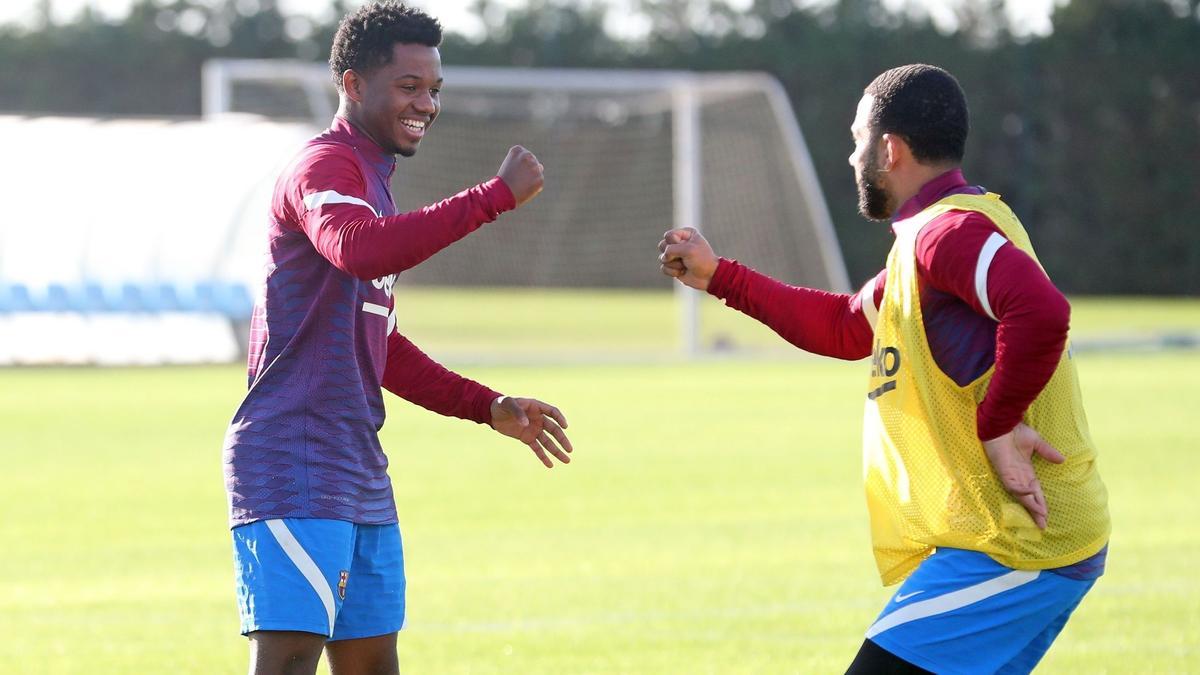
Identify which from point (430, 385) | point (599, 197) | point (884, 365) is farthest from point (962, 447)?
point (599, 197)

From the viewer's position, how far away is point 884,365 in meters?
4.25

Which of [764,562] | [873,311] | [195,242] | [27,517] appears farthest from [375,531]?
[195,242]

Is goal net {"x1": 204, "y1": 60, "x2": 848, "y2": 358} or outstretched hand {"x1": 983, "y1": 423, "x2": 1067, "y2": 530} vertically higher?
outstretched hand {"x1": 983, "y1": 423, "x2": 1067, "y2": 530}

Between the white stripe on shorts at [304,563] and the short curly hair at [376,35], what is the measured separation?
1.12 metres

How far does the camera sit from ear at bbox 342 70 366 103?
4547 millimetres

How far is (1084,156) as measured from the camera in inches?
1781

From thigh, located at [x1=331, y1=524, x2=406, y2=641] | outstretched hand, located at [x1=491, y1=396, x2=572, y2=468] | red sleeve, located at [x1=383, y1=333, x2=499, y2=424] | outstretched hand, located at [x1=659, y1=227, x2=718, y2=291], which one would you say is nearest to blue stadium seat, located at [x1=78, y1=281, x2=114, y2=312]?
red sleeve, located at [x1=383, y1=333, x2=499, y2=424]

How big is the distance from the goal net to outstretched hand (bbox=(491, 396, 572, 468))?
21243mm

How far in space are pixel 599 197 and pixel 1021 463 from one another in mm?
36032

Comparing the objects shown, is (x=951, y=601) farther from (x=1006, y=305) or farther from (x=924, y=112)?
(x=924, y=112)

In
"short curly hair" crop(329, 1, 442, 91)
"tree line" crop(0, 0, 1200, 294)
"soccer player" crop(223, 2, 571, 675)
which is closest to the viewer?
"soccer player" crop(223, 2, 571, 675)

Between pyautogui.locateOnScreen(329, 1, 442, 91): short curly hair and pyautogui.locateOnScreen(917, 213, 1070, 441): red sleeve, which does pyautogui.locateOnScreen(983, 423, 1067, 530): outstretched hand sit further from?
pyautogui.locateOnScreen(329, 1, 442, 91): short curly hair

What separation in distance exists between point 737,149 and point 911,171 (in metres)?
30.6

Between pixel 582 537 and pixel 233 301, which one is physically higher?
pixel 582 537
